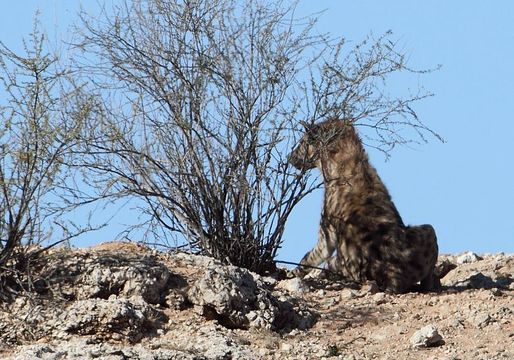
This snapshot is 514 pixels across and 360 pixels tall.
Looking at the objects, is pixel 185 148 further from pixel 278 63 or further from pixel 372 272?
pixel 372 272

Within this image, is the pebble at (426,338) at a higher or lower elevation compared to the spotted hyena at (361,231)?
lower

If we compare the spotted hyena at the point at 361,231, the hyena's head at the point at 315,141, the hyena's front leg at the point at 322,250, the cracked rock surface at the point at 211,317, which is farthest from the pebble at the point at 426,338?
the hyena's front leg at the point at 322,250

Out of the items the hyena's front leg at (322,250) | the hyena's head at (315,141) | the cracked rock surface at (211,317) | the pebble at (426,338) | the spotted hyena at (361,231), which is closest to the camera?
the cracked rock surface at (211,317)

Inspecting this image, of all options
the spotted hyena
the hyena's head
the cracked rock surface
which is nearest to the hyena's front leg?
the spotted hyena

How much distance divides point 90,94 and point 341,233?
2648 millimetres

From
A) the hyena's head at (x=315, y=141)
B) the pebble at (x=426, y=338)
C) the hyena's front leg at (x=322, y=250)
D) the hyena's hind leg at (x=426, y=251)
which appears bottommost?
the pebble at (x=426, y=338)

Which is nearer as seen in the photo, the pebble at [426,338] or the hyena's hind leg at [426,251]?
the pebble at [426,338]

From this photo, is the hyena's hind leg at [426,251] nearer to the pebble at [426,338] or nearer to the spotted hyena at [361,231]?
the spotted hyena at [361,231]

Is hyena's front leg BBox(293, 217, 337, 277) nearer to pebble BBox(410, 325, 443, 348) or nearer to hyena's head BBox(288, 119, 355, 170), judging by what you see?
hyena's head BBox(288, 119, 355, 170)

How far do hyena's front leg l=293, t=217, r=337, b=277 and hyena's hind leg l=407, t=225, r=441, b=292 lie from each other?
0.79m

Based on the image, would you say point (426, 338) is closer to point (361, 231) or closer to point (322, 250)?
point (361, 231)

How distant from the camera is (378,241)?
12.5m

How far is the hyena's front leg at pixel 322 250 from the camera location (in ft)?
42.5

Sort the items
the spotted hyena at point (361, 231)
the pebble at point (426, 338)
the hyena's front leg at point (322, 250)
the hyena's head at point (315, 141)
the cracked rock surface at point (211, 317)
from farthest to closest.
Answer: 1. the hyena's front leg at point (322, 250)
2. the spotted hyena at point (361, 231)
3. the hyena's head at point (315, 141)
4. the pebble at point (426, 338)
5. the cracked rock surface at point (211, 317)
